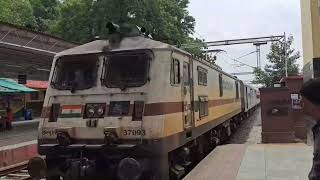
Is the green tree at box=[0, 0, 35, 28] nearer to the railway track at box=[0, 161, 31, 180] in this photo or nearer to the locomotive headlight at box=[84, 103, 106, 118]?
the railway track at box=[0, 161, 31, 180]

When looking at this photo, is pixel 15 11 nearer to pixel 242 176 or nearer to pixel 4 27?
pixel 4 27

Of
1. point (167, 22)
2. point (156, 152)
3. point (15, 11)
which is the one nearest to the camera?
point (156, 152)

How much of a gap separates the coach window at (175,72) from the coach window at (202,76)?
2139 mm

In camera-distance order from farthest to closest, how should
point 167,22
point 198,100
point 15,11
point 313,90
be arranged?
1. point 15,11
2. point 167,22
3. point 198,100
4. point 313,90

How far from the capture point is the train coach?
26.2 ft

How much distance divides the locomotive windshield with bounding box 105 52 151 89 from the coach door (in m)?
1.19

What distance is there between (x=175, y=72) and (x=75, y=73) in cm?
180

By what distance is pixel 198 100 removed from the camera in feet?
35.7

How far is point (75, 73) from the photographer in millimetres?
8930

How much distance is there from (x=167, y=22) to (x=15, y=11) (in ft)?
95.2

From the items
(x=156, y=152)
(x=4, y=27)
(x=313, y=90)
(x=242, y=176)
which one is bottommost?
(x=242, y=176)

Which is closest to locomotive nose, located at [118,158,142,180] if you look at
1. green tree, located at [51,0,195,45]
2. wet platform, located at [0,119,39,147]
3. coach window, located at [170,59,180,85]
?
coach window, located at [170,59,180,85]

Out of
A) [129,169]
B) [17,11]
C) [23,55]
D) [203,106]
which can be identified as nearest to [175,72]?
[129,169]

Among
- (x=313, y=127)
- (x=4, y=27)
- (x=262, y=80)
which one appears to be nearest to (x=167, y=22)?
(x=262, y=80)
